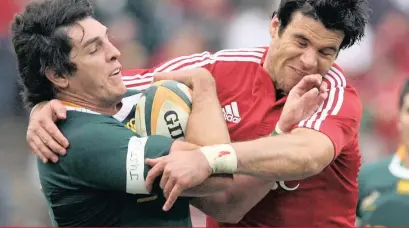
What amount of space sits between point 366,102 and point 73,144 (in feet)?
13.9

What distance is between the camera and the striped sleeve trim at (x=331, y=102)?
3.36 meters

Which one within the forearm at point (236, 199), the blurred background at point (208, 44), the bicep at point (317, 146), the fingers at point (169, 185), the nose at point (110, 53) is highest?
the nose at point (110, 53)

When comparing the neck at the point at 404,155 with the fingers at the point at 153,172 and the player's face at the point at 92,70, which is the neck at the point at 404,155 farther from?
the fingers at the point at 153,172

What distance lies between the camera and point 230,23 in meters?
7.34

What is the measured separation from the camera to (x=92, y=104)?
331cm

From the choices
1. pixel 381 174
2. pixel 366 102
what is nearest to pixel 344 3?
pixel 381 174

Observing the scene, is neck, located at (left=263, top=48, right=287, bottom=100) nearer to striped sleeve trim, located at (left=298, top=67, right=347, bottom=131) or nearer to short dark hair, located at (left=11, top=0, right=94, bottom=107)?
striped sleeve trim, located at (left=298, top=67, right=347, bottom=131)

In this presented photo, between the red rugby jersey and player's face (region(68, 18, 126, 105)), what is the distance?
0.44 metres

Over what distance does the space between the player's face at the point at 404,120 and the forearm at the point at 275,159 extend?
2.22m

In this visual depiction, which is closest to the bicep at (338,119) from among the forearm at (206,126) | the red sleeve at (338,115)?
the red sleeve at (338,115)

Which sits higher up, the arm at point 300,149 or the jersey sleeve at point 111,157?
the jersey sleeve at point 111,157

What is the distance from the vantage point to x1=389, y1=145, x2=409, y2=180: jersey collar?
17.2 feet

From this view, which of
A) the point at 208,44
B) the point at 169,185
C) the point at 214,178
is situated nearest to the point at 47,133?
the point at 169,185

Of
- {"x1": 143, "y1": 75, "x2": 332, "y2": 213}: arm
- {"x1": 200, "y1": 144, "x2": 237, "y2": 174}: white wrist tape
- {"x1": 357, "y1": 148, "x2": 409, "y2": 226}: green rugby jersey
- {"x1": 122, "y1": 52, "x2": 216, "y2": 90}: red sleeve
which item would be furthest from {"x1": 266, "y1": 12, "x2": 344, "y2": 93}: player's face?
{"x1": 357, "y1": 148, "x2": 409, "y2": 226}: green rugby jersey
